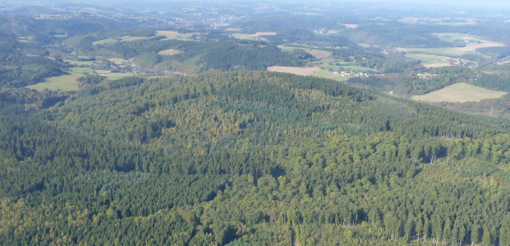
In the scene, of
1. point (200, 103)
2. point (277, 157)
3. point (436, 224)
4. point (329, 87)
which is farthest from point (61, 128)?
point (436, 224)

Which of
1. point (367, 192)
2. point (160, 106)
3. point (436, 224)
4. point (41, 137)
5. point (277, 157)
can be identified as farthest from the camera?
point (160, 106)

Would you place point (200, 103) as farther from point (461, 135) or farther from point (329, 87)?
point (461, 135)

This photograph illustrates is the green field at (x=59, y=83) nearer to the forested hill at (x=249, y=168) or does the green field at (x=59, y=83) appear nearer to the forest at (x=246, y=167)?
the forest at (x=246, y=167)

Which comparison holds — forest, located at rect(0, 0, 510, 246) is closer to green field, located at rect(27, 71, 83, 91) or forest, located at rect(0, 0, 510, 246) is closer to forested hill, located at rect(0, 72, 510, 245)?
forested hill, located at rect(0, 72, 510, 245)

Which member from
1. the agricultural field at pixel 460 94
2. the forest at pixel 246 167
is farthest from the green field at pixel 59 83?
the agricultural field at pixel 460 94

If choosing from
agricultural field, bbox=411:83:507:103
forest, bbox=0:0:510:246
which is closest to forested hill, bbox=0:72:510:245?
forest, bbox=0:0:510:246

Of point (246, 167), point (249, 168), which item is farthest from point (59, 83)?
point (249, 168)
